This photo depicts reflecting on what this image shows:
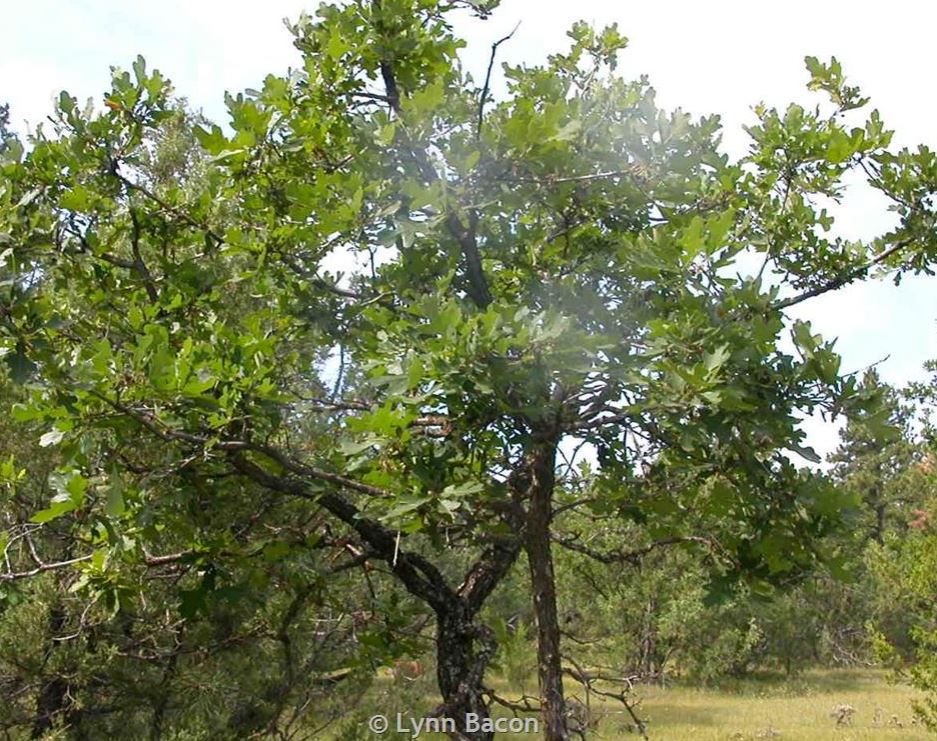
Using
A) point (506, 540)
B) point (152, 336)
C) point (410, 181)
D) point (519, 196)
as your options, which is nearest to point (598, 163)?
point (519, 196)

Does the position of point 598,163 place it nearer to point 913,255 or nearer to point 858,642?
point 913,255

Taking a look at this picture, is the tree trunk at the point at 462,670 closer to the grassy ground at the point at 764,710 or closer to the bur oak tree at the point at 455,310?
the bur oak tree at the point at 455,310

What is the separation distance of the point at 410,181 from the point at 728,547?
169 centimetres

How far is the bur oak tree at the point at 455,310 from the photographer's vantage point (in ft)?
8.08

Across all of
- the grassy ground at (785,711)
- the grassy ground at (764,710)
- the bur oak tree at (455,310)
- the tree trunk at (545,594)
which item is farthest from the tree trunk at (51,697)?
the grassy ground at (785,711)

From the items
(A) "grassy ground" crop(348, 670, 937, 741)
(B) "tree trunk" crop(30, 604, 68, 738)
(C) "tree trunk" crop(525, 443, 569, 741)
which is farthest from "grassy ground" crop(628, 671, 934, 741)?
(C) "tree trunk" crop(525, 443, 569, 741)

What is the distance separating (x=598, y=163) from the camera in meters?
3.22

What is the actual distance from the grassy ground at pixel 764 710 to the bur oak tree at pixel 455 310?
15.5 ft

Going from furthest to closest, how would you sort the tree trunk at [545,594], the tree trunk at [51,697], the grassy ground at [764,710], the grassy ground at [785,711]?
the grassy ground at [785,711] < the grassy ground at [764,710] < the tree trunk at [51,697] < the tree trunk at [545,594]

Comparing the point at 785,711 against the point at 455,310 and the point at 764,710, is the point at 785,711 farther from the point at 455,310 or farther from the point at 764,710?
the point at 455,310

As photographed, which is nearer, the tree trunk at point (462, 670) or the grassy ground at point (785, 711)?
the tree trunk at point (462, 670)

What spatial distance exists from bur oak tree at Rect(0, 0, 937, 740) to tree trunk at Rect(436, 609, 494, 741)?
11 mm

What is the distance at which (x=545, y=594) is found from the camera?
10.8 ft

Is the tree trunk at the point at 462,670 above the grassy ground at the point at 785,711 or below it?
above
